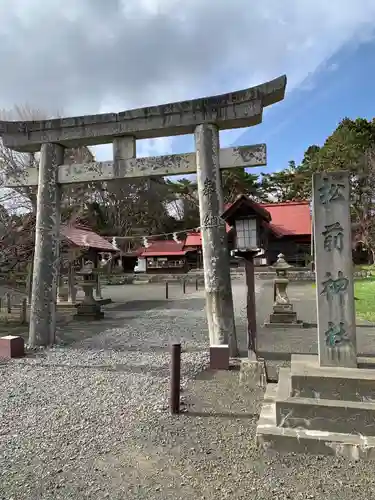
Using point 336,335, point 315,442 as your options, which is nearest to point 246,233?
point 336,335

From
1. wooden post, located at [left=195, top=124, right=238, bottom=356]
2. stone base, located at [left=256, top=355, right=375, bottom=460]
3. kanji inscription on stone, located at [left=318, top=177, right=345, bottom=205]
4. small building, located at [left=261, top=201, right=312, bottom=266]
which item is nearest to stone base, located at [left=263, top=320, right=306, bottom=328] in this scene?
wooden post, located at [left=195, top=124, right=238, bottom=356]

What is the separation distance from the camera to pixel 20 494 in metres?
2.76

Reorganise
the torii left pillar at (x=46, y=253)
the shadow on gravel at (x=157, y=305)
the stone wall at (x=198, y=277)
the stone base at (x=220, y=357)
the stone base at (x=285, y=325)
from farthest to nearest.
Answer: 1. the stone wall at (x=198, y=277)
2. the shadow on gravel at (x=157, y=305)
3. the stone base at (x=285, y=325)
4. the torii left pillar at (x=46, y=253)
5. the stone base at (x=220, y=357)

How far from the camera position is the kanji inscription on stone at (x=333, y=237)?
13.3 ft

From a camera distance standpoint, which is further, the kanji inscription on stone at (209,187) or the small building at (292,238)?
the small building at (292,238)

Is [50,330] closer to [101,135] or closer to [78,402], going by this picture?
[78,402]

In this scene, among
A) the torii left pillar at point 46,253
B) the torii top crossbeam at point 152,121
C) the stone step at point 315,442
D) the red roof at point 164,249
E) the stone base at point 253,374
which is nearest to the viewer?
the stone step at point 315,442

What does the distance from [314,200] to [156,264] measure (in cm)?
3439

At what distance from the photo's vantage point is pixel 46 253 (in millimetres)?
7383

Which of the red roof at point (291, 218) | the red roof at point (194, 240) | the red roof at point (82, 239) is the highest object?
the red roof at point (291, 218)

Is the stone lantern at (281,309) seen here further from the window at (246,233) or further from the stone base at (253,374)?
the stone base at (253,374)

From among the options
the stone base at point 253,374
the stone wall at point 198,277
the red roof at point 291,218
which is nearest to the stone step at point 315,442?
the stone base at point 253,374

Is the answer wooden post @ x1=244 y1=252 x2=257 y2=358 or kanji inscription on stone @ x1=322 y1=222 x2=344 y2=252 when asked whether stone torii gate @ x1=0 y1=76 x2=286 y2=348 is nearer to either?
wooden post @ x1=244 y1=252 x2=257 y2=358

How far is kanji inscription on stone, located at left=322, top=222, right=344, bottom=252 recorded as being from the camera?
4051 mm
